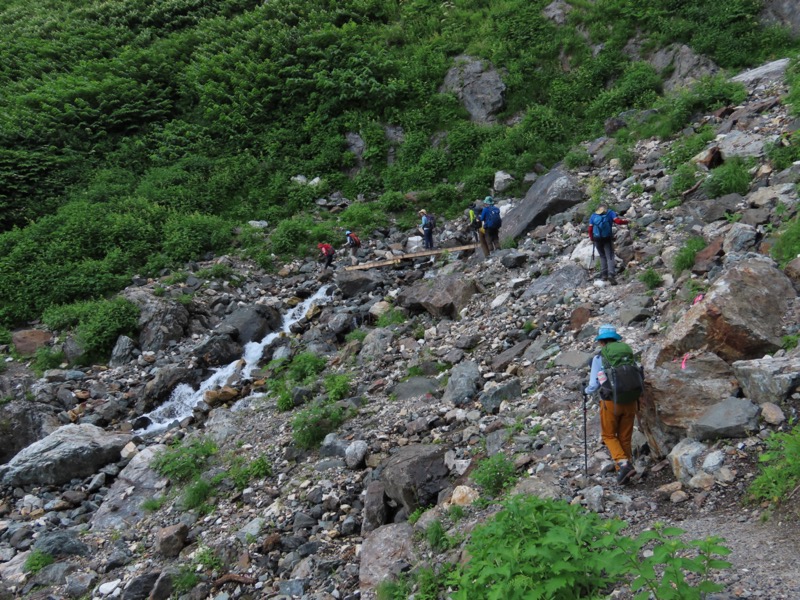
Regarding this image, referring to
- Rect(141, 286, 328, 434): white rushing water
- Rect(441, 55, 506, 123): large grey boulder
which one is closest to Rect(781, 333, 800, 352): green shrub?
Rect(141, 286, 328, 434): white rushing water

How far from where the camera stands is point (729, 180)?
35.6 ft

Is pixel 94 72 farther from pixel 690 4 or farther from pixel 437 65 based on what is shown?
pixel 690 4

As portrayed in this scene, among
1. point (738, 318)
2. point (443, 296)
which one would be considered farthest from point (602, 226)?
point (738, 318)

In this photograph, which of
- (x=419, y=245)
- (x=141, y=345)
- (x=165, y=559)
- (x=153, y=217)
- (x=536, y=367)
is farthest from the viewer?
(x=153, y=217)

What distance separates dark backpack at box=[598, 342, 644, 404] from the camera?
5.91m

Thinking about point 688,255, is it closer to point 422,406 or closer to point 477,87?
point 422,406

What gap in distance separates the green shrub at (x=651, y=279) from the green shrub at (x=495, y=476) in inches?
185

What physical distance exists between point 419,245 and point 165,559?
12224 mm

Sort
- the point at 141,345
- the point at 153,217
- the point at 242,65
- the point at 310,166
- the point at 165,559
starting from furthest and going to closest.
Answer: the point at 242,65 → the point at 310,166 → the point at 153,217 → the point at 141,345 → the point at 165,559

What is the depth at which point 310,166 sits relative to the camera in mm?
22609

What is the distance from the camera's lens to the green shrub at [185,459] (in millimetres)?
10477

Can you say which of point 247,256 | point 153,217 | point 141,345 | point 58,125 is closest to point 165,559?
point 141,345

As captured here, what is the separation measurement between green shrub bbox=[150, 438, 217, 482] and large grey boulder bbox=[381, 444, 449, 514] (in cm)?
449

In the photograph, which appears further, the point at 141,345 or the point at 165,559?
the point at 141,345
